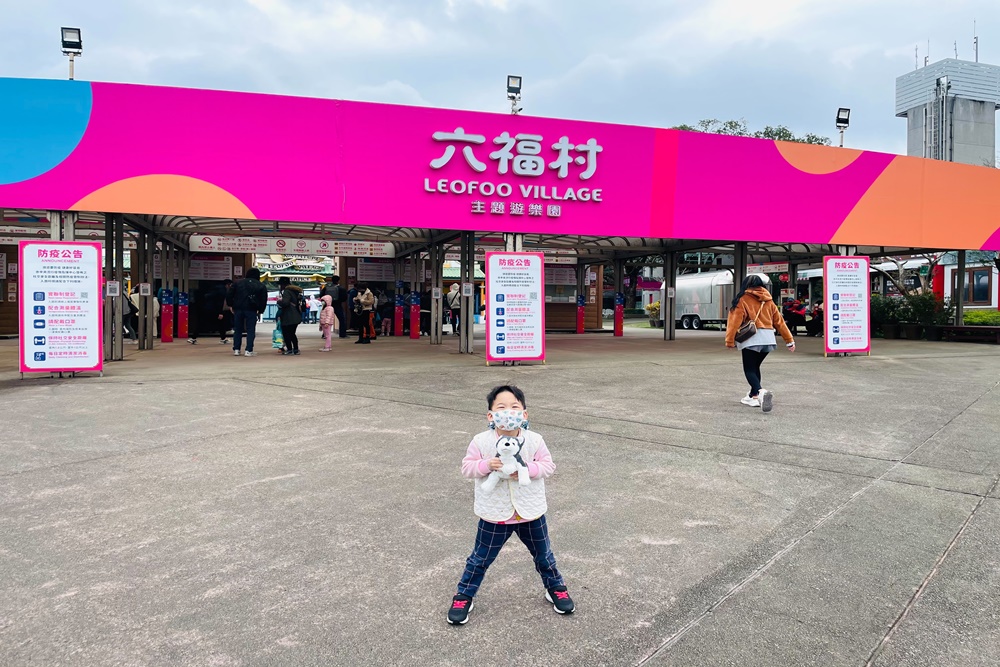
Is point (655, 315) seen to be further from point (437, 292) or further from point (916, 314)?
point (437, 292)

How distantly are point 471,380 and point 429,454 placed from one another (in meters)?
4.23

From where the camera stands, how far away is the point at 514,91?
39.0 feet

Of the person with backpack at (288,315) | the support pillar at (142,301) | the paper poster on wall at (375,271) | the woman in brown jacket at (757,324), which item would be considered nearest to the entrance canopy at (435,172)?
the support pillar at (142,301)

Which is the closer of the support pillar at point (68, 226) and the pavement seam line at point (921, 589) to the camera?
the pavement seam line at point (921, 589)

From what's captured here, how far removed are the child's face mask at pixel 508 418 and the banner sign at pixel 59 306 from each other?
879 cm

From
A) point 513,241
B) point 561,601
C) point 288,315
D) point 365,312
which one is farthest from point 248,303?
point 561,601

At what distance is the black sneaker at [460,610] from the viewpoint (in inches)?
104

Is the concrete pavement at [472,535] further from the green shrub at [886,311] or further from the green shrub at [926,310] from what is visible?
the green shrub at [886,311]

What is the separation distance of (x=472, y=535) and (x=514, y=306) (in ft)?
→ 26.1

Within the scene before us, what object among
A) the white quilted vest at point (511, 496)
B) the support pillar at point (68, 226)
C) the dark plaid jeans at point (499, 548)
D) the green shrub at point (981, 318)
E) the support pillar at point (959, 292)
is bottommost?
the dark plaid jeans at point (499, 548)

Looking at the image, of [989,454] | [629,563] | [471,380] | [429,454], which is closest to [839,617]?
[629,563]

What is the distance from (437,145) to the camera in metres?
11.6

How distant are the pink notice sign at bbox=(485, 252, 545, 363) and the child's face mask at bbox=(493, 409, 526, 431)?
8487 millimetres

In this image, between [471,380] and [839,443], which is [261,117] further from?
[839,443]
